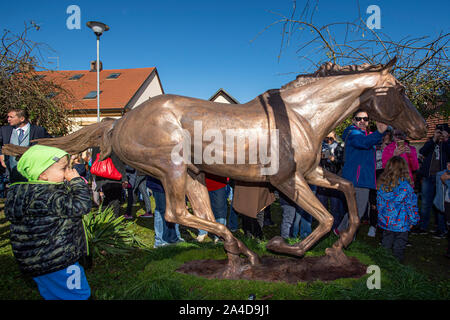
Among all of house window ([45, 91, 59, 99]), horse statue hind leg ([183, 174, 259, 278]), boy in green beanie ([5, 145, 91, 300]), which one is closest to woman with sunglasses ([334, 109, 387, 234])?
horse statue hind leg ([183, 174, 259, 278])

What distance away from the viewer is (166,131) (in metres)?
2.73

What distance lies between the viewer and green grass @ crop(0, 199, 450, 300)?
2.55 meters

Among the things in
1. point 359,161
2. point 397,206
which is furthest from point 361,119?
point 397,206

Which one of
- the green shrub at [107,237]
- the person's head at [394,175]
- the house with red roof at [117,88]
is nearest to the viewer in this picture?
the person's head at [394,175]

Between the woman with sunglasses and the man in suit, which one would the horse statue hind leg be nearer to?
the woman with sunglasses

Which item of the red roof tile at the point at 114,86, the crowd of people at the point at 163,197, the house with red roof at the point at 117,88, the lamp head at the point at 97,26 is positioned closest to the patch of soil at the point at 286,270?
the crowd of people at the point at 163,197

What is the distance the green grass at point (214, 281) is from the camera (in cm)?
255

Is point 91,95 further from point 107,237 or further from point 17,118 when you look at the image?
point 107,237

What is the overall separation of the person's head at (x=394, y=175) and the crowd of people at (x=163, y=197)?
12 mm

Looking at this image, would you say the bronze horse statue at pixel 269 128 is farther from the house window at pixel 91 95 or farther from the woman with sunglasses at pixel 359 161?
the house window at pixel 91 95

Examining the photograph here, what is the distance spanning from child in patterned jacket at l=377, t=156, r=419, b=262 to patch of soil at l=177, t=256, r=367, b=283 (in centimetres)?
99

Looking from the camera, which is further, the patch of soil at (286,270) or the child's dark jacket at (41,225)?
the patch of soil at (286,270)
